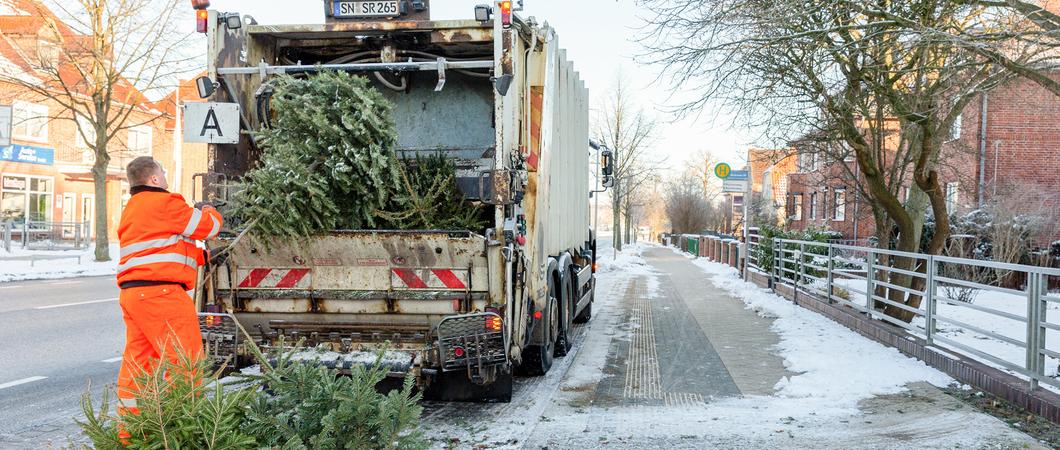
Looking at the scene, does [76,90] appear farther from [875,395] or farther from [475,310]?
[875,395]

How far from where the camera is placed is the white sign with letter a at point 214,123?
5.63 meters

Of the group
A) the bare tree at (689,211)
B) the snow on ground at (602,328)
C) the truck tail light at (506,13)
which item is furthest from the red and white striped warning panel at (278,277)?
the bare tree at (689,211)

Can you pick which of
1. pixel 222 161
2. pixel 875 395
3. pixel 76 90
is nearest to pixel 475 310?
pixel 222 161

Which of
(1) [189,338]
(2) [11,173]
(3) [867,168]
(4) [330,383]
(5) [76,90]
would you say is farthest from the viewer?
(2) [11,173]

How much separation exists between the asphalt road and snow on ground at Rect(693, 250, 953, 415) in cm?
518

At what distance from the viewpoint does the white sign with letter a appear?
5.63m

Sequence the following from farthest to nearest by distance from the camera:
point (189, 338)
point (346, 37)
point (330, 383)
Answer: point (346, 37) < point (189, 338) < point (330, 383)

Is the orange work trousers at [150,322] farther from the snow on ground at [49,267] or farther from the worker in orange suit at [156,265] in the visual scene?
the snow on ground at [49,267]

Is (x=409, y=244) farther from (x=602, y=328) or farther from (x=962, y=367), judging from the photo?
(x=602, y=328)

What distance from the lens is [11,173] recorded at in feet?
102

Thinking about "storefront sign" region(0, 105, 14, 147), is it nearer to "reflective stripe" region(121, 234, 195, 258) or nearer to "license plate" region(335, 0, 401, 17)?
"license plate" region(335, 0, 401, 17)

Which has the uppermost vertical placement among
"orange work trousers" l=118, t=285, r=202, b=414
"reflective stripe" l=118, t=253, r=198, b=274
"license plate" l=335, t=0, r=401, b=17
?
"license plate" l=335, t=0, r=401, b=17

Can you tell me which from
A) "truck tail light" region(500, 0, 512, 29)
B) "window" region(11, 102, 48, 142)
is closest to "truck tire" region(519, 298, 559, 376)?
"truck tail light" region(500, 0, 512, 29)

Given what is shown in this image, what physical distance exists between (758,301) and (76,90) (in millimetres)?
19922
